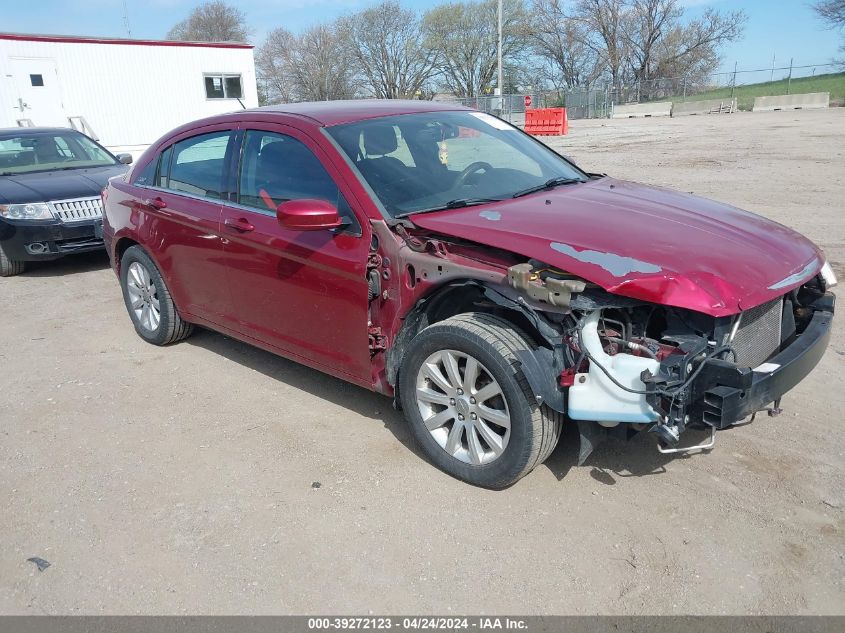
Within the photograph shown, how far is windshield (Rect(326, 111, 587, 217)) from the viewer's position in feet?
12.3

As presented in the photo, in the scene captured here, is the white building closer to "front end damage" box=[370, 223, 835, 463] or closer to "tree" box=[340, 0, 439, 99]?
"front end damage" box=[370, 223, 835, 463]

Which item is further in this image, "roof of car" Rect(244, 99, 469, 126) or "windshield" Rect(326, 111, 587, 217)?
"roof of car" Rect(244, 99, 469, 126)

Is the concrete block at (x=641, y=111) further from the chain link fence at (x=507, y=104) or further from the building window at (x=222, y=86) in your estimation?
the building window at (x=222, y=86)

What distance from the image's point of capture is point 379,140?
3986 millimetres

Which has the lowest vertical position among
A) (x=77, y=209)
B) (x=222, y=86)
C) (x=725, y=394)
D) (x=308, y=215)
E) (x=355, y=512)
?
(x=355, y=512)

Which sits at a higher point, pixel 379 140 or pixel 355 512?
pixel 379 140

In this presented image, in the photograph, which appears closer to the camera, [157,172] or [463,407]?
[463,407]

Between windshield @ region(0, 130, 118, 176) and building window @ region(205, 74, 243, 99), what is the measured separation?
16.2 m

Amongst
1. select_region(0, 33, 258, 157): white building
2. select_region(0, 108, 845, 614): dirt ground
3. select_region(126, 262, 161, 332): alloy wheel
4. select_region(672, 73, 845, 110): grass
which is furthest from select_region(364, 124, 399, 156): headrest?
select_region(672, 73, 845, 110): grass

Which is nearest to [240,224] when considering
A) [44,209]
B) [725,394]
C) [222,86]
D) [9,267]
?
[725,394]

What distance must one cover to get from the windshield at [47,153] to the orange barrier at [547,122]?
20810 millimetres

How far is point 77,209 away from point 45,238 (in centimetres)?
47

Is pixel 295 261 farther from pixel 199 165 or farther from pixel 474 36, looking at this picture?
pixel 474 36

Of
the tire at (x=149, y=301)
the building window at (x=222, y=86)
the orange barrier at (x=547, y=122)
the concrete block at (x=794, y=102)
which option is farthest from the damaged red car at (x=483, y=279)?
the concrete block at (x=794, y=102)
